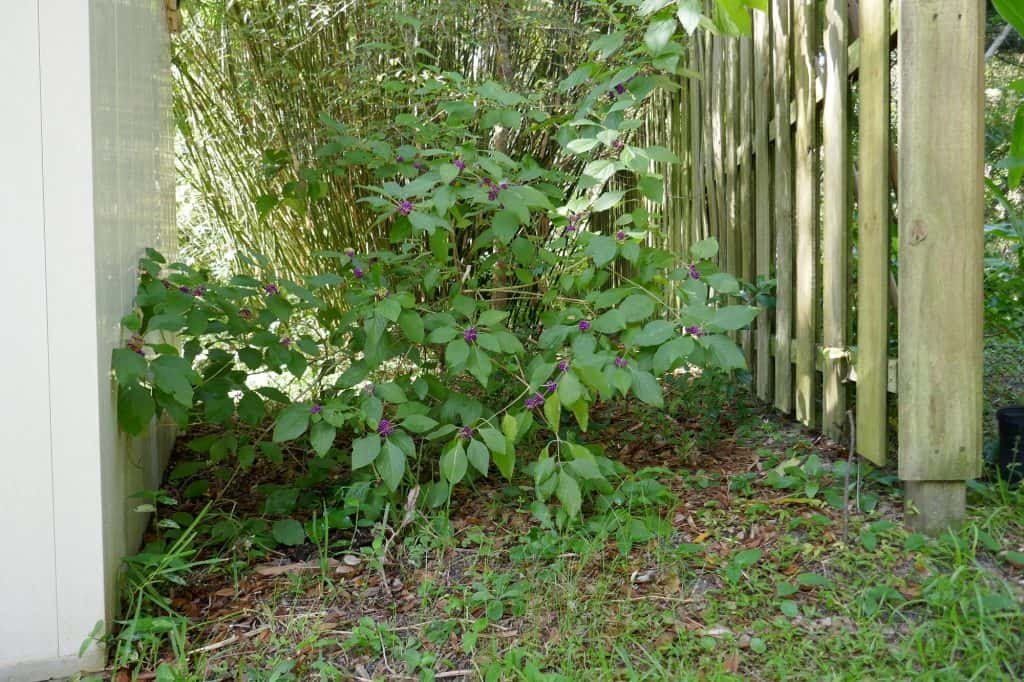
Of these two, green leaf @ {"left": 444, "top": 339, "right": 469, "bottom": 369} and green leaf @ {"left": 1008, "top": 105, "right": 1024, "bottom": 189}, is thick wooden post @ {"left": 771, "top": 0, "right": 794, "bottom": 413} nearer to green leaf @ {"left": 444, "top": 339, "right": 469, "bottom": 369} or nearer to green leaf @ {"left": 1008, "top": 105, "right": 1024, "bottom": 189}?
green leaf @ {"left": 1008, "top": 105, "right": 1024, "bottom": 189}

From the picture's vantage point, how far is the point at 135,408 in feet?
6.12

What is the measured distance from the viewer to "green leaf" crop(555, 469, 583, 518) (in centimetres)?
196

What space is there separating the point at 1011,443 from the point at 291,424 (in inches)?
68.8

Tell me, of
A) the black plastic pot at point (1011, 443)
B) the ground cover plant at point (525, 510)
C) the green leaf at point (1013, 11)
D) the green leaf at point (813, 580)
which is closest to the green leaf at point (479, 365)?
the ground cover plant at point (525, 510)

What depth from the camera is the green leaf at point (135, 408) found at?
1866mm

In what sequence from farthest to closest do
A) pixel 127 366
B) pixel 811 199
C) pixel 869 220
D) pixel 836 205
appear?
pixel 811 199 < pixel 836 205 < pixel 869 220 < pixel 127 366

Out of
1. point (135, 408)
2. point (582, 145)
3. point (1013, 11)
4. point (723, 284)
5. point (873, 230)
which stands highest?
point (1013, 11)

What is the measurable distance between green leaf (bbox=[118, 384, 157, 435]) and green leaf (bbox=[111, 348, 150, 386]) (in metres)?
0.03

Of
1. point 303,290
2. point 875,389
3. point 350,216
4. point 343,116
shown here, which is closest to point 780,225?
point 875,389

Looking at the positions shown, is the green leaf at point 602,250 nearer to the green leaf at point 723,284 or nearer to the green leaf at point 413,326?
the green leaf at point 723,284

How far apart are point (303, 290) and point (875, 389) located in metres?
1.43

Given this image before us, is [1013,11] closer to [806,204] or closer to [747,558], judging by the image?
[806,204]

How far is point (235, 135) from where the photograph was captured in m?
5.11

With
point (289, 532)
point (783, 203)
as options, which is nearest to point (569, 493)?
point (289, 532)
